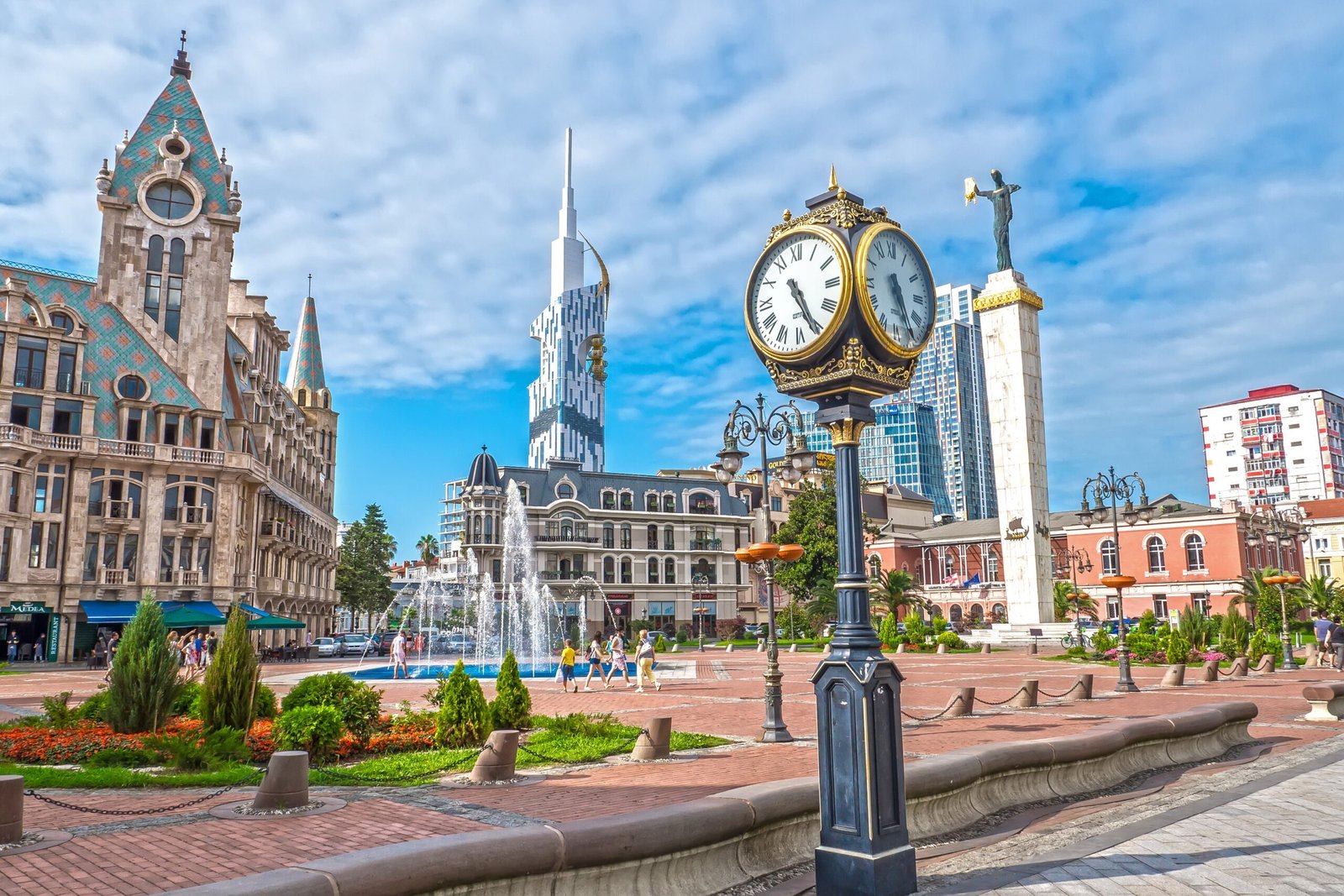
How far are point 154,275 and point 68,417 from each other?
797cm

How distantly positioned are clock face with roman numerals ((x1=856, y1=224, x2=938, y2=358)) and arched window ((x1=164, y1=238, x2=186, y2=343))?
4466 centimetres

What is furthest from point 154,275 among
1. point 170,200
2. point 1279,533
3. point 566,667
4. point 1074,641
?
point 1279,533

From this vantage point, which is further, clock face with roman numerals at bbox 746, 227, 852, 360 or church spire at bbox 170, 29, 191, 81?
church spire at bbox 170, 29, 191, 81

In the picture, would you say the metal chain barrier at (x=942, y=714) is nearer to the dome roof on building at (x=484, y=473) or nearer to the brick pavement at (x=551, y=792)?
the brick pavement at (x=551, y=792)

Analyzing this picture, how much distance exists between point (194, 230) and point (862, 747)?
47228 mm

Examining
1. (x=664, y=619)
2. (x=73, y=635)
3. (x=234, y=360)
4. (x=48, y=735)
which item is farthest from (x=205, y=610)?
(x=664, y=619)

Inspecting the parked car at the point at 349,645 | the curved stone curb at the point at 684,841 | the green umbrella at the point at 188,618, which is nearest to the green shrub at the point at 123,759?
the curved stone curb at the point at 684,841

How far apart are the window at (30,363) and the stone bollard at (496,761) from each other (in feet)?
125

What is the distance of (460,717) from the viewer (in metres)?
12.9

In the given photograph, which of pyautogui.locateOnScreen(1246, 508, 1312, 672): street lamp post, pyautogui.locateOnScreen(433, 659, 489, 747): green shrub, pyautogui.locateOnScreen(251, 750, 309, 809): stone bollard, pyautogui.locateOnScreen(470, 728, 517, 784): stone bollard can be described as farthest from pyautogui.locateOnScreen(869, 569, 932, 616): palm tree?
pyautogui.locateOnScreen(251, 750, 309, 809): stone bollard

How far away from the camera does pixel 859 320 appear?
6.33 meters

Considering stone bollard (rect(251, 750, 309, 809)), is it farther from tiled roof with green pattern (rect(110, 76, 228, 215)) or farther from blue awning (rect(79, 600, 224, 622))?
tiled roof with green pattern (rect(110, 76, 228, 215))

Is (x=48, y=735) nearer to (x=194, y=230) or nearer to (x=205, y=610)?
(x=205, y=610)

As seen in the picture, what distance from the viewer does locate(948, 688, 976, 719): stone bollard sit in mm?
16344
